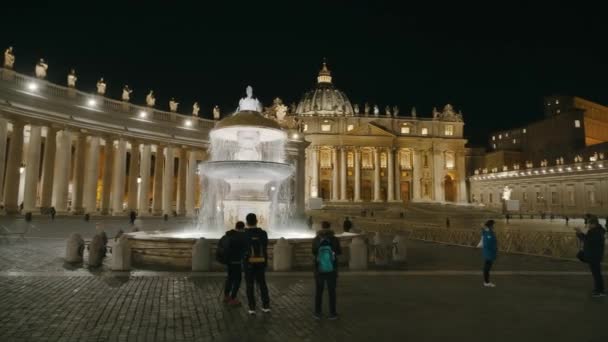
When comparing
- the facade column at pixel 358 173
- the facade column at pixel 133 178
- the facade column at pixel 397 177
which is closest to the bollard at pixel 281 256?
the facade column at pixel 133 178

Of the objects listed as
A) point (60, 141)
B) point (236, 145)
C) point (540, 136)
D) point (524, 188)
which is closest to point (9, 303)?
point (236, 145)

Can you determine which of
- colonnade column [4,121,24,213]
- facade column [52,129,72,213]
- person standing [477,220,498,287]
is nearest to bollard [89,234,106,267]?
person standing [477,220,498,287]

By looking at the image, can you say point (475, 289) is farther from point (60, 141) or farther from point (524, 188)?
point (524, 188)

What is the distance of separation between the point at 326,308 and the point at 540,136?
109 meters

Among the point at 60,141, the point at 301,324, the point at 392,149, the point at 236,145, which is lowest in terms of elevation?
the point at 301,324

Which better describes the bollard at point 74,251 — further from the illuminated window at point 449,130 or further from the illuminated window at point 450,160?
the illuminated window at point 449,130

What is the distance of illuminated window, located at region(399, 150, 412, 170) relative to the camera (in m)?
111

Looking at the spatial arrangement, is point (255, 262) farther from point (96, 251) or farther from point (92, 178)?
point (92, 178)

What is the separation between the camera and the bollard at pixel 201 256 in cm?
1372

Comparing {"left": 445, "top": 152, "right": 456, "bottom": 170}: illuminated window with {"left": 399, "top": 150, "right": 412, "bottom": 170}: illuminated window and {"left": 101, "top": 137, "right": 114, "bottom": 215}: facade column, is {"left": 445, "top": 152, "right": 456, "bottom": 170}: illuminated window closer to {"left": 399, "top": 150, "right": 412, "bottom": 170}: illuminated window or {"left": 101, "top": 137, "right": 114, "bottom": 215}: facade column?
{"left": 399, "top": 150, "right": 412, "bottom": 170}: illuminated window

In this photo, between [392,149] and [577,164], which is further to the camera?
[392,149]

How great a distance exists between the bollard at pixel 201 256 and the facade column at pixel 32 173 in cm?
2533

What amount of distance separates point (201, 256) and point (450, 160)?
350ft

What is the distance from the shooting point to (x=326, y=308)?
904 centimetres
